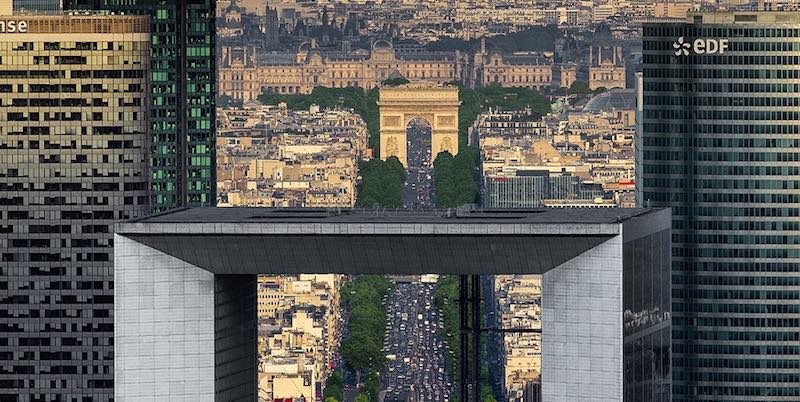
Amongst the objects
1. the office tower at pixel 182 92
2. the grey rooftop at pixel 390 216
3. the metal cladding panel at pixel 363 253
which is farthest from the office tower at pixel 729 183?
the metal cladding panel at pixel 363 253

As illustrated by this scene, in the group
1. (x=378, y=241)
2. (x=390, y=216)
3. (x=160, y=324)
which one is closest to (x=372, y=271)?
(x=378, y=241)

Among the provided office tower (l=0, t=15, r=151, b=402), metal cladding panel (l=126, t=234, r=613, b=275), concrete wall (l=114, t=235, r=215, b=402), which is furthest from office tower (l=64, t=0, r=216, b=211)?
metal cladding panel (l=126, t=234, r=613, b=275)

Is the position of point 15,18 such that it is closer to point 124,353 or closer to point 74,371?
point 74,371

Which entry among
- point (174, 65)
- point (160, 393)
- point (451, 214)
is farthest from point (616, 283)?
point (174, 65)

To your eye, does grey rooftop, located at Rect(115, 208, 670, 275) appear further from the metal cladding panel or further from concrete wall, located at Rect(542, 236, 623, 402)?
concrete wall, located at Rect(542, 236, 623, 402)

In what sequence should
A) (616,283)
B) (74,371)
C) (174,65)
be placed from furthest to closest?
(174,65)
(74,371)
(616,283)

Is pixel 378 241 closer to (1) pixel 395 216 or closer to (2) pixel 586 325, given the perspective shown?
(1) pixel 395 216
